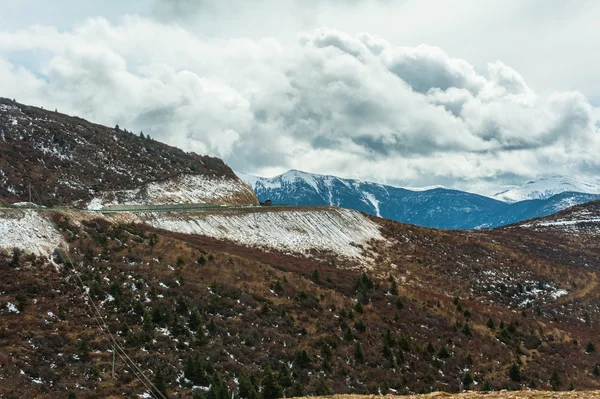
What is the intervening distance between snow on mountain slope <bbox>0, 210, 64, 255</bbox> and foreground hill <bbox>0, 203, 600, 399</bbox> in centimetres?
15

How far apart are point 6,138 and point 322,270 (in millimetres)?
59781

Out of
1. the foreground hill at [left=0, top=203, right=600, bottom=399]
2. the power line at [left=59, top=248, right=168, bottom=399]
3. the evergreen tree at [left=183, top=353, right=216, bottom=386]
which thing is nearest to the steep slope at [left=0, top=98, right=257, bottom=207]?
the foreground hill at [left=0, top=203, right=600, bottom=399]

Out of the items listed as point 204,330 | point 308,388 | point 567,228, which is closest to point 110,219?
point 204,330

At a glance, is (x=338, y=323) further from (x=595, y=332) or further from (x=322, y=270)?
(x=595, y=332)

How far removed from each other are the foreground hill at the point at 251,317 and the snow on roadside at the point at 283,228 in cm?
35

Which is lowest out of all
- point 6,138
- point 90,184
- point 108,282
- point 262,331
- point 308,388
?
point 308,388

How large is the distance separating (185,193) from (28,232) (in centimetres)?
4378

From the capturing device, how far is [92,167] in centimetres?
7994

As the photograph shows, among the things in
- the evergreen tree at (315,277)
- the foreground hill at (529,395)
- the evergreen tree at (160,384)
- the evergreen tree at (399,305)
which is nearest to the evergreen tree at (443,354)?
the evergreen tree at (399,305)

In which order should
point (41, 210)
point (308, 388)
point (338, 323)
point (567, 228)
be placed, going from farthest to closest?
point (567, 228)
point (41, 210)
point (338, 323)
point (308, 388)

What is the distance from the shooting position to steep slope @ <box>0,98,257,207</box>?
67438 millimetres

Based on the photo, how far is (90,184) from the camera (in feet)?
241

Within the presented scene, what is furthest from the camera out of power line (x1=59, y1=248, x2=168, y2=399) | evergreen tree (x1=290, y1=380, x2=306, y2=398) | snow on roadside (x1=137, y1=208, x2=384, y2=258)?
snow on roadside (x1=137, y1=208, x2=384, y2=258)

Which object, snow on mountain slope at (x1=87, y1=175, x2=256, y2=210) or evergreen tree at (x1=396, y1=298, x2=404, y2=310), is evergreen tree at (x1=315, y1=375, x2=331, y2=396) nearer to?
evergreen tree at (x1=396, y1=298, x2=404, y2=310)
